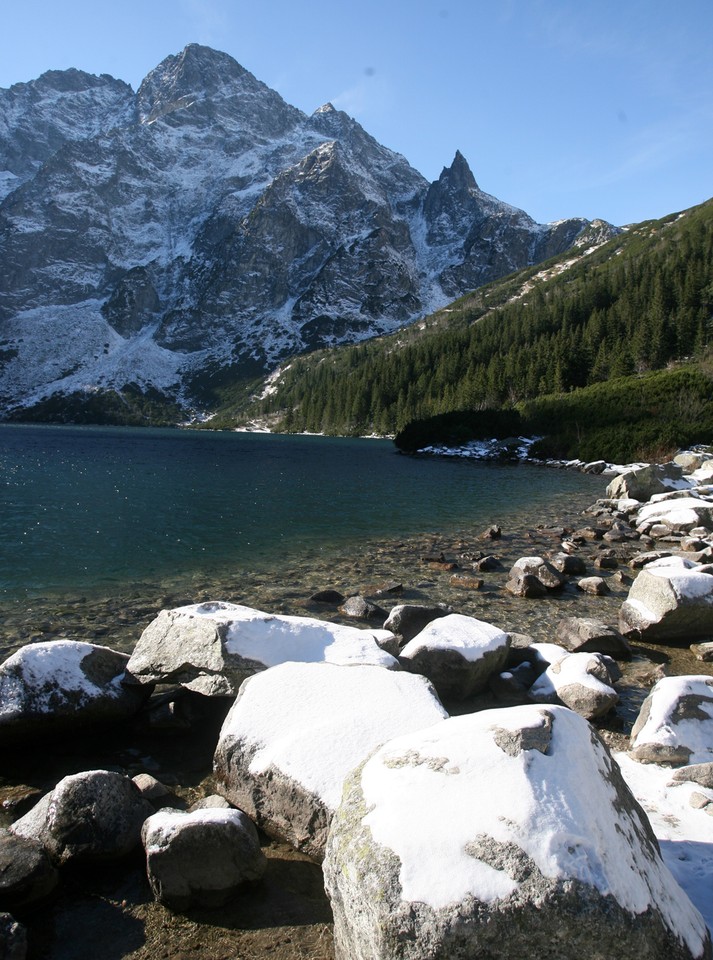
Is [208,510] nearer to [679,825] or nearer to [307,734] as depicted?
[307,734]

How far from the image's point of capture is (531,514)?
2952 centimetres

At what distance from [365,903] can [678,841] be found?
3586 mm

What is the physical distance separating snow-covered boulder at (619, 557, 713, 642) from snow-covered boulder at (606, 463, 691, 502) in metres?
21.3

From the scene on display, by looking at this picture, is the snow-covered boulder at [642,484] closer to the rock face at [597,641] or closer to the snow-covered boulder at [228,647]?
the rock face at [597,641]

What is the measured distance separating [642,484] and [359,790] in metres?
32.5

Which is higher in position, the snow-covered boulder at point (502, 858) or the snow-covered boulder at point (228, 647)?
the snow-covered boulder at point (502, 858)

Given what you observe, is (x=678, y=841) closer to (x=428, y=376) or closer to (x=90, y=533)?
(x=90, y=533)

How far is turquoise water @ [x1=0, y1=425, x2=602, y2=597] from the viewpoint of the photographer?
18.3m

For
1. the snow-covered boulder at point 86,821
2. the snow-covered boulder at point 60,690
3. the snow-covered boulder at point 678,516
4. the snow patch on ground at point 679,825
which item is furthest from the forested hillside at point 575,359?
the snow-covered boulder at point 86,821

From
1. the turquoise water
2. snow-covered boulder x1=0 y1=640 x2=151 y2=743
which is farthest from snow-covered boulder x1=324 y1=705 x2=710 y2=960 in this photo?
the turquoise water

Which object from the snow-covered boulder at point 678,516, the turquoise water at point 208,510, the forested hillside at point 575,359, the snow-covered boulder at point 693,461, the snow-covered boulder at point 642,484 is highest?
the forested hillside at point 575,359

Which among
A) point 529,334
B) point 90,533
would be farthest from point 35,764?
point 529,334

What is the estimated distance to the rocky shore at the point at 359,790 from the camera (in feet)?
11.3

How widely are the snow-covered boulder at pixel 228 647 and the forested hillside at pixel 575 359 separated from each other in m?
56.5
